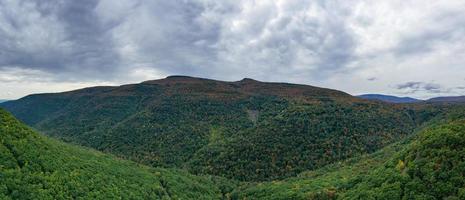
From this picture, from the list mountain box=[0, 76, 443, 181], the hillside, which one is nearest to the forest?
the hillside

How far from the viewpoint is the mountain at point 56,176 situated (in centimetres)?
3906

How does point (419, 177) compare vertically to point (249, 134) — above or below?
above

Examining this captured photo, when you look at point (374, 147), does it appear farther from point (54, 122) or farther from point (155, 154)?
point (54, 122)

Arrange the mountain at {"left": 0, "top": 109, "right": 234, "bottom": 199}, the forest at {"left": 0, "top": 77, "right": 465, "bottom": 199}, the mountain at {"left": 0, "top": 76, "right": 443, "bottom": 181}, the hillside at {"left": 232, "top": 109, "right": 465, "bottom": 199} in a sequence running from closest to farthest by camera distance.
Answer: the mountain at {"left": 0, "top": 109, "right": 234, "bottom": 199}, the hillside at {"left": 232, "top": 109, "right": 465, "bottom": 199}, the forest at {"left": 0, "top": 77, "right": 465, "bottom": 199}, the mountain at {"left": 0, "top": 76, "right": 443, "bottom": 181}

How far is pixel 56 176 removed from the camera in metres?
44.3

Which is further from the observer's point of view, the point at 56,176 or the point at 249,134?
the point at 249,134

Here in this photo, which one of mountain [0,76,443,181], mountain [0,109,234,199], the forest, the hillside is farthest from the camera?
Answer: mountain [0,76,443,181]

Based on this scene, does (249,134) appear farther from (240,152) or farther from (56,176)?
(56,176)

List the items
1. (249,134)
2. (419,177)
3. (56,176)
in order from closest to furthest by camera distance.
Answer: (419,177) < (56,176) < (249,134)

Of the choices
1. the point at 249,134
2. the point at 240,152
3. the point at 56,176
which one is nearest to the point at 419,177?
the point at 56,176

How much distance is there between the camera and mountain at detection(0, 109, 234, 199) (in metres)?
39.1

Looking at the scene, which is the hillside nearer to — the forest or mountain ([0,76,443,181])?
the forest

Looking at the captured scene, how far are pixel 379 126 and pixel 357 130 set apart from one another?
9.82m

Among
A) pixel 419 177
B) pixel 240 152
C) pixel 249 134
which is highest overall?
pixel 419 177
